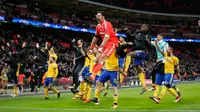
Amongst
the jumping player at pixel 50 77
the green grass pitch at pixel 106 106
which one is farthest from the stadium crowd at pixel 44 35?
the green grass pitch at pixel 106 106

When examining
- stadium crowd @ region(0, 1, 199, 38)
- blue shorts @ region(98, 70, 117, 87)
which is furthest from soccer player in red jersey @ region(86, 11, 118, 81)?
stadium crowd @ region(0, 1, 199, 38)

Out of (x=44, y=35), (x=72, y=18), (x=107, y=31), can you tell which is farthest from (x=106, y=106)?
(x=72, y=18)

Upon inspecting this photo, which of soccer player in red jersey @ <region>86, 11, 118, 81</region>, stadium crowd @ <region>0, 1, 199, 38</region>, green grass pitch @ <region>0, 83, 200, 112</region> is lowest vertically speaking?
green grass pitch @ <region>0, 83, 200, 112</region>

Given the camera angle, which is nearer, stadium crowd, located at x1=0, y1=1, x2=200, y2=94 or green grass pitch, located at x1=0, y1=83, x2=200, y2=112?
green grass pitch, located at x1=0, y1=83, x2=200, y2=112

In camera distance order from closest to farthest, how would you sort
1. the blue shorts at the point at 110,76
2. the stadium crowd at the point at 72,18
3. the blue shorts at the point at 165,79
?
1. the blue shorts at the point at 110,76
2. the blue shorts at the point at 165,79
3. the stadium crowd at the point at 72,18

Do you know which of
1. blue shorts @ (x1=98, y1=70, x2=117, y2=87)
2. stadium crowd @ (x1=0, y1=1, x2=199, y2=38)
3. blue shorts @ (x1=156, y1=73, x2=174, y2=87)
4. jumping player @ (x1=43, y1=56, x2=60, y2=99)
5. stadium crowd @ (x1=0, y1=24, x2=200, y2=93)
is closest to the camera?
blue shorts @ (x1=98, y1=70, x2=117, y2=87)

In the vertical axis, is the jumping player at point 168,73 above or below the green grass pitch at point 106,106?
above

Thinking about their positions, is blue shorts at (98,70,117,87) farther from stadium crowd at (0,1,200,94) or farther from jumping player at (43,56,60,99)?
stadium crowd at (0,1,200,94)

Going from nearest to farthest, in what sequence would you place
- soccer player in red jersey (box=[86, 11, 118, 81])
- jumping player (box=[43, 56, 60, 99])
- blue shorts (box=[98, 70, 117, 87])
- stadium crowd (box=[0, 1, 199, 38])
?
soccer player in red jersey (box=[86, 11, 118, 81]) < blue shorts (box=[98, 70, 117, 87]) < jumping player (box=[43, 56, 60, 99]) < stadium crowd (box=[0, 1, 199, 38])

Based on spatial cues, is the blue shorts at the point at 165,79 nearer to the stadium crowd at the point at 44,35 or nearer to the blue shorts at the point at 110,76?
the blue shorts at the point at 110,76

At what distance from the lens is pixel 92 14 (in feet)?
179

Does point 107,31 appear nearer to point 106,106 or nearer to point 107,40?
point 107,40

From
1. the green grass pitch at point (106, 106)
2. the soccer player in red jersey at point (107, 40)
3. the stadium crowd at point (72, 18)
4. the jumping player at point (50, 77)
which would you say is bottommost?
the green grass pitch at point (106, 106)

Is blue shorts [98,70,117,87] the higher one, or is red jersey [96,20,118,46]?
red jersey [96,20,118,46]
